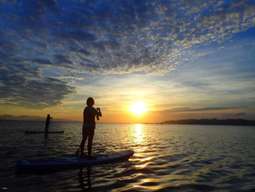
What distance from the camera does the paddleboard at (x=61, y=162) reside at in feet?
43.2

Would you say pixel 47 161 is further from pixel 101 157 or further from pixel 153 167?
pixel 153 167

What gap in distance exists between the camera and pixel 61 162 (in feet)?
47.1

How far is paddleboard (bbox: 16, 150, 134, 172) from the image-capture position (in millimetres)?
13164

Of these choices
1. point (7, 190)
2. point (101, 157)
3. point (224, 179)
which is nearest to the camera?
point (7, 190)

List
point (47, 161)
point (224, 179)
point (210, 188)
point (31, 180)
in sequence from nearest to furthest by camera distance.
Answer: point (210, 188) → point (31, 180) → point (224, 179) → point (47, 161)

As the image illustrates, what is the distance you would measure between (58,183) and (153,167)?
6.57 meters

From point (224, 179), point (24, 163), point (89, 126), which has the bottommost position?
point (224, 179)

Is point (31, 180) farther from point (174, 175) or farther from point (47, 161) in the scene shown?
point (174, 175)

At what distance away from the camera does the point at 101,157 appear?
1681cm

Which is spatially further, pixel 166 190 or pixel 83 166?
pixel 83 166

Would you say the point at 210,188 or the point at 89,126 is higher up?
the point at 89,126

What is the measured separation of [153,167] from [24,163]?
25.1 ft

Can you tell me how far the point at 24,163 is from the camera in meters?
13.1

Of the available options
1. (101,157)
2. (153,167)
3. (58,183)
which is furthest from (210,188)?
(101,157)
